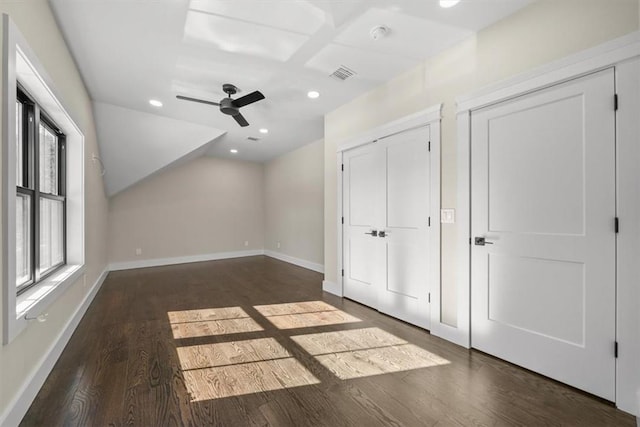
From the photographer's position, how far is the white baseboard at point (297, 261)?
6.24 meters

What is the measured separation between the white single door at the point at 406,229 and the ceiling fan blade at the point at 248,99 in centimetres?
154

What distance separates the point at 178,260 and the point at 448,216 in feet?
21.0

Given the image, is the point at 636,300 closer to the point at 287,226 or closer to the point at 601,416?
the point at 601,416

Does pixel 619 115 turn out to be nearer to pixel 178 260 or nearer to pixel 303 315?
pixel 303 315

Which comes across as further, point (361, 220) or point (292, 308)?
point (361, 220)

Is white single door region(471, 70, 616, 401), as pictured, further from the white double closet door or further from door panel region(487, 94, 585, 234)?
the white double closet door

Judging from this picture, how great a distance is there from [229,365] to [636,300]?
2670 mm

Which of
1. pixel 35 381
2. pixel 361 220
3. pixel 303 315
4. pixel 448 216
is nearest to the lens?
pixel 35 381

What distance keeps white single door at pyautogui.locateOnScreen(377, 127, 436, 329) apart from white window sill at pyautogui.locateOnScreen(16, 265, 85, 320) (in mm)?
3043

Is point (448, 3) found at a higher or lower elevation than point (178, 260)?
higher

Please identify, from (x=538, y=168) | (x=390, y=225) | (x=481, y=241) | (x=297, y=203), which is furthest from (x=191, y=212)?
(x=538, y=168)

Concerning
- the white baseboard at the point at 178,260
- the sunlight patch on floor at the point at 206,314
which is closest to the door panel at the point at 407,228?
the sunlight patch on floor at the point at 206,314

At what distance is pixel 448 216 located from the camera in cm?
280

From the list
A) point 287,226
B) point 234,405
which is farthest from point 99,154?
point 234,405
